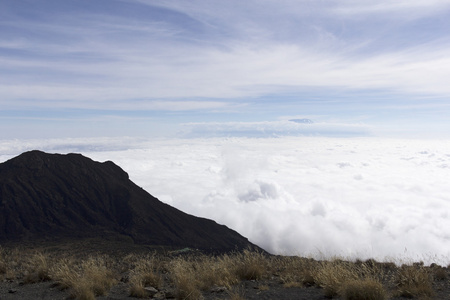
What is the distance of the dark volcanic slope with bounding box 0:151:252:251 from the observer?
8625 centimetres

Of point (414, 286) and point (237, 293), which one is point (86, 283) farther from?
point (414, 286)

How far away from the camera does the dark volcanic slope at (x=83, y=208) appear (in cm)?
8625

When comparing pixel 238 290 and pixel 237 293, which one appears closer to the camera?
pixel 237 293

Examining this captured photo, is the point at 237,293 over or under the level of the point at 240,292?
over

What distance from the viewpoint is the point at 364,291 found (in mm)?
6711

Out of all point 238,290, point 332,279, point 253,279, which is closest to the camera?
point 332,279

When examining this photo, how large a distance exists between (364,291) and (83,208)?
101m

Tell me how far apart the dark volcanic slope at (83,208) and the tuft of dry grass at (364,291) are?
79794mm

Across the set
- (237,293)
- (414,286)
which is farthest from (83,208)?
(414,286)

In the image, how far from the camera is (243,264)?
9.78 metres

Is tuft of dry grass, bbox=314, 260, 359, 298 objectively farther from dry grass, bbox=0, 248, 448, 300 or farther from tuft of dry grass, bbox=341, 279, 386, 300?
tuft of dry grass, bbox=341, 279, 386, 300

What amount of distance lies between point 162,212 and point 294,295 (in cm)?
10176

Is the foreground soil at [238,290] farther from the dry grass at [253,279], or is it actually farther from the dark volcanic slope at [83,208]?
the dark volcanic slope at [83,208]

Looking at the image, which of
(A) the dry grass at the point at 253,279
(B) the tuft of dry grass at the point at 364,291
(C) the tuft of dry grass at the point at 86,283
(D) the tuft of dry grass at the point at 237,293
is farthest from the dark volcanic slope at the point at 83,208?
(B) the tuft of dry grass at the point at 364,291
